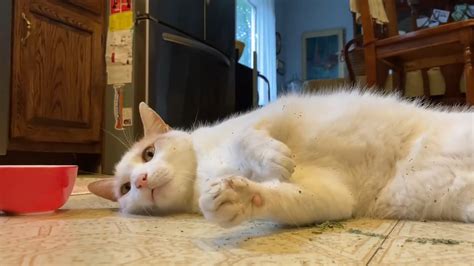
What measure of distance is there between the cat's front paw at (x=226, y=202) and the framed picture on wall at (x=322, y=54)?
→ 6.02 meters

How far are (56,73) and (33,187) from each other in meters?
1.48

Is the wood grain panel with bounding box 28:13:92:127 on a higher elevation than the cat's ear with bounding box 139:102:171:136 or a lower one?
higher

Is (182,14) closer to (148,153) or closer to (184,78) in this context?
(184,78)

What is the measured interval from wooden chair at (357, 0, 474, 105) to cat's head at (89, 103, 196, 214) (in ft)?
4.30

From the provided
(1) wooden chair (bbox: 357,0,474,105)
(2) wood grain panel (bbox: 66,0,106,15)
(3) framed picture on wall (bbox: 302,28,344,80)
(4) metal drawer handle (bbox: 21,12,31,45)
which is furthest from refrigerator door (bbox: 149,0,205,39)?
(3) framed picture on wall (bbox: 302,28,344,80)

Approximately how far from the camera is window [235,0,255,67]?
17.5 feet

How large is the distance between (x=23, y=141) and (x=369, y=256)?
204cm

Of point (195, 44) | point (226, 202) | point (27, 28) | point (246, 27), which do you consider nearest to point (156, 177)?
point (226, 202)

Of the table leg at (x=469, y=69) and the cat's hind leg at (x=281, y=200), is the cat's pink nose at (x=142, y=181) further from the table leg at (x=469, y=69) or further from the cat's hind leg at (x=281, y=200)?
the table leg at (x=469, y=69)

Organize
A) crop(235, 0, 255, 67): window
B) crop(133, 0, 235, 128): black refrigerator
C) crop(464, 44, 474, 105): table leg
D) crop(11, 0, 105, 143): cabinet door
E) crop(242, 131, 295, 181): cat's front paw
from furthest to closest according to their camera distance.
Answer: crop(235, 0, 255, 67): window → crop(133, 0, 235, 128): black refrigerator → crop(11, 0, 105, 143): cabinet door → crop(464, 44, 474, 105): table leg → crop(242, 131, 295, 181): cat's front paw

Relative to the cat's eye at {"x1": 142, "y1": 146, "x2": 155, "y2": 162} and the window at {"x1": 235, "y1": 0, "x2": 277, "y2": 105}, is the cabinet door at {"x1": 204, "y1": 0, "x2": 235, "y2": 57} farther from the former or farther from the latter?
the window at {"x1": 235, "y1": 0, "x2": 277, "y2": 105}

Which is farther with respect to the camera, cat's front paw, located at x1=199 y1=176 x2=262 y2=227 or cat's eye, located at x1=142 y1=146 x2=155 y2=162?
cat's eye, located at x1=142 y1=146 x2=155 y2=162

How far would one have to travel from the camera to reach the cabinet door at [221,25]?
2846 mm

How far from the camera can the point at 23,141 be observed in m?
2.16
